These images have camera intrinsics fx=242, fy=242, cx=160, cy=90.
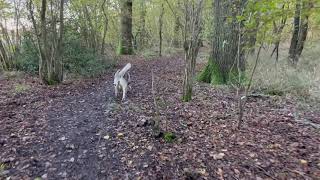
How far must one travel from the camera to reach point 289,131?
11.4ft

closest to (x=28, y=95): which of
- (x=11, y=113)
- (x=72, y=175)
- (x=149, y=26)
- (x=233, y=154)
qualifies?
(x=11, y=113)

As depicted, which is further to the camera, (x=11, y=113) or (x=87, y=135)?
(x=11, y=113)

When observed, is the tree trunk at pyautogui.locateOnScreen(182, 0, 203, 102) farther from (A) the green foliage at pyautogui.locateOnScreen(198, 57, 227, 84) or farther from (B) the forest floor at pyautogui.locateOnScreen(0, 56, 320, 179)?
(A) the green foliage at pyautogui.locateOnScreen(198, 57, 227, 84)

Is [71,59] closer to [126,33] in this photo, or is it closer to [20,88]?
[20,88]

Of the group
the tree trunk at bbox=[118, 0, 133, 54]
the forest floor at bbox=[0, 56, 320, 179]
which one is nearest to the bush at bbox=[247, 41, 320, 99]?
the forest floor at bbox=[0, 56, 320, 179]

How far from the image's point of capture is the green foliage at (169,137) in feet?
10.8

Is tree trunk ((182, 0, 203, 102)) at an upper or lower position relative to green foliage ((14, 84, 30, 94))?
upper

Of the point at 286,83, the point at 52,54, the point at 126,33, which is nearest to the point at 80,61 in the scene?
the point at 52,54

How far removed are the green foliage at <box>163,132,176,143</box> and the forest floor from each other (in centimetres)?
6

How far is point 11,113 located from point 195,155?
11.6 feet

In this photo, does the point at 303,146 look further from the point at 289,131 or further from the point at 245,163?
the point at 245,163

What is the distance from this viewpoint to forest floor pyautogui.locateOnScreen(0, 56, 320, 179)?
104 inches

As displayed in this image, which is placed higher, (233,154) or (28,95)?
(28,95)

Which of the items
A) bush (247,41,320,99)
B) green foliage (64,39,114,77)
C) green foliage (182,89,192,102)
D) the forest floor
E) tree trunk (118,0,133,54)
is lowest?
the forest floor
